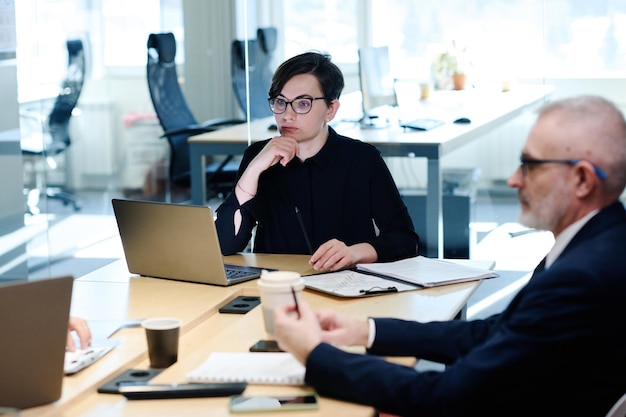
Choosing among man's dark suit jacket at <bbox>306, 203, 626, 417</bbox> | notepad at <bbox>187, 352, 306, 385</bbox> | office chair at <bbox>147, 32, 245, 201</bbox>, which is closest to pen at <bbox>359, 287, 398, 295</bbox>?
notepad at <bbox>187, 352, 306, 385</bbox>

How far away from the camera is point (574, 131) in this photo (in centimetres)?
180

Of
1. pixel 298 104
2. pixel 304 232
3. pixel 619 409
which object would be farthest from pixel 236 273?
pixel 619 409

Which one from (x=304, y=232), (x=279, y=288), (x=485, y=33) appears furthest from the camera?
(x=485, y=33)

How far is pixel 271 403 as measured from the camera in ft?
5.58

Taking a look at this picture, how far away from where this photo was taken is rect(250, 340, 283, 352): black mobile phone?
2016mm

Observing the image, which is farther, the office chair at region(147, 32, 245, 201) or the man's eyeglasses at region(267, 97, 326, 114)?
the office chair at region(147, 32, 245, 201)

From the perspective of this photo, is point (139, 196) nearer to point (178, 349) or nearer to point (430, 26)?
point (430, 26)

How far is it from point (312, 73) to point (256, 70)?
197 centimetres

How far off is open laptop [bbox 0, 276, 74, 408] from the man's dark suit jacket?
45 centimetres

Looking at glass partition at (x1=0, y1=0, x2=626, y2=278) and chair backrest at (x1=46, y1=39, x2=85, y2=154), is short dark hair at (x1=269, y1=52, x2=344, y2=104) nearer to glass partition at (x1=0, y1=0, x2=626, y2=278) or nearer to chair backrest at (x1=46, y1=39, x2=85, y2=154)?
glass partition at (x1=0, y1=0, x2=626, y2=278)

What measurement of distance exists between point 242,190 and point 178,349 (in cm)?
106

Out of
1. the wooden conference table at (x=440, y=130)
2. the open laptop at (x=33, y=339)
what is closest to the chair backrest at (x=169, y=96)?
the wooden conference table at (x=440, y=130)

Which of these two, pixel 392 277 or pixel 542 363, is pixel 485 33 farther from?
pixel 542 363

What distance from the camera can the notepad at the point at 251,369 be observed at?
1.82m
